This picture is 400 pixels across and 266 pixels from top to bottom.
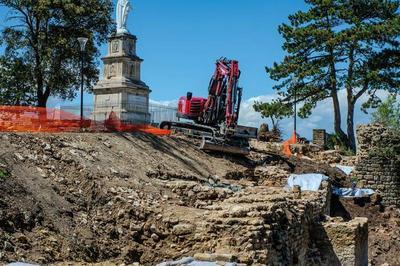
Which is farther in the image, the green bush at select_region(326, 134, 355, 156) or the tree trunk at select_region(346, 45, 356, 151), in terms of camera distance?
the tree trunk at select_region(346, 45, 356, 151)

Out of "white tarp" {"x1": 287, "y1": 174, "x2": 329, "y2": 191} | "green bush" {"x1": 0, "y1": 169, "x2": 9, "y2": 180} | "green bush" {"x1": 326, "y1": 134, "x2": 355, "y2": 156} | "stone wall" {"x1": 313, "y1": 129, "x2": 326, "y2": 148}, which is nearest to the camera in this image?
"green bush" {"x1": 0, "y1": 169, "x2": 9, "y2": 180}

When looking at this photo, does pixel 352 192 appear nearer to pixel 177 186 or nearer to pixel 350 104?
pixel 177 186

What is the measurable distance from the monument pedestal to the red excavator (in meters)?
1.42

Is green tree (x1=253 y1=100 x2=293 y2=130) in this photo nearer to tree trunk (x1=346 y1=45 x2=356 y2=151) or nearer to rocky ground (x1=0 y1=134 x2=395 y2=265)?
tree trunk (x1=346 y1=45 x2=356 y2=151)

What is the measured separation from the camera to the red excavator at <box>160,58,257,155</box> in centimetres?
2611

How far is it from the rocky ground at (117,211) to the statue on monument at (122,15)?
973cm

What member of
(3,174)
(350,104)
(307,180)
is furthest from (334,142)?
(3,174)

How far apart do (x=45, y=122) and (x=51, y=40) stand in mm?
7921

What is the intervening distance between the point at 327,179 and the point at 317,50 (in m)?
14.8

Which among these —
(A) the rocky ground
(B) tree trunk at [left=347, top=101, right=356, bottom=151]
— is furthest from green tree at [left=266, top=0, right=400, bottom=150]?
(A) the rocky ground

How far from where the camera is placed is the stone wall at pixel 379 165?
25172 mm

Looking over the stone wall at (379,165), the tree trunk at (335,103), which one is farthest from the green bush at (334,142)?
the stone wall at (379,165)

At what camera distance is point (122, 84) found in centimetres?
2681

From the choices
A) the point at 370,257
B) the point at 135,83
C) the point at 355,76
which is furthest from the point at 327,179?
the point at 355,76
